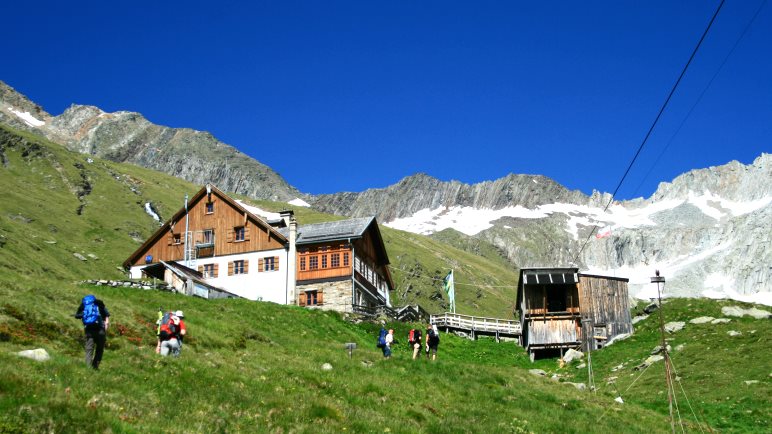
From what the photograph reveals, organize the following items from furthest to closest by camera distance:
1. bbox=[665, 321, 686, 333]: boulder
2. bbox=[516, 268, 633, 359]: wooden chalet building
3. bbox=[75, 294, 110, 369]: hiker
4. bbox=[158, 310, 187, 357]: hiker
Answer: bbox=[516, 268, 633, 359]: wooden chalet building, bbox=[665, 321, 686, 333]: boulder, bbox=[158, 310, 187, 357]: hiker, bbox=[75, 294, 110, 369]: hiker

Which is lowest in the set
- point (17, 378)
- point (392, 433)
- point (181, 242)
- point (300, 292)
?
point (392, 433)

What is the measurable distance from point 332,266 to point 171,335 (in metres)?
40.0

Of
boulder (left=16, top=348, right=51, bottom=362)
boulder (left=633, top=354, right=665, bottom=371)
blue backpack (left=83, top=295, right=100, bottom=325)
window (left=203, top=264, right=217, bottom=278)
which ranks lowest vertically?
boulder (left=633, top=354, right=665, bottom=371)

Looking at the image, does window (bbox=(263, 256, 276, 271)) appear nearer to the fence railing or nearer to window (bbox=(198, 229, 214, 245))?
window (bbox=(198, 229, 214, 245))

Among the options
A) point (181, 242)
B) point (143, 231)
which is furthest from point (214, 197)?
point (143, 231)

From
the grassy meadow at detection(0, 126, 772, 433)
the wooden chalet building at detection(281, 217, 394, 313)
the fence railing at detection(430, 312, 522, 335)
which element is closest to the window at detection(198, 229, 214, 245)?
the wooden chalet building at detection(281, 217, 394, 313)

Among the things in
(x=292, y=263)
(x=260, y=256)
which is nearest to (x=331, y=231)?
(x=292, y=263)

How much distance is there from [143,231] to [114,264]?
133 feet

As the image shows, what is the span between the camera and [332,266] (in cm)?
6650

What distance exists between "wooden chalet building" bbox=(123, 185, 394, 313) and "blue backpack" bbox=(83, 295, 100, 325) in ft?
135

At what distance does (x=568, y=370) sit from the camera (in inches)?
2004

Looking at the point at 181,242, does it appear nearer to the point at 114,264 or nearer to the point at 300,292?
the point at 300,292

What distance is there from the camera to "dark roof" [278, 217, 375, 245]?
66875 mm

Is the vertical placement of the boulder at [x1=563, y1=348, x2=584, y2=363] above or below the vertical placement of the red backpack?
below
